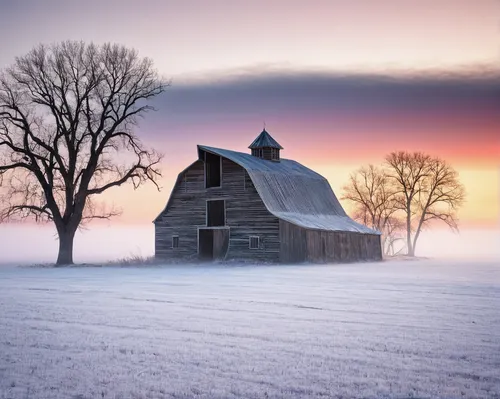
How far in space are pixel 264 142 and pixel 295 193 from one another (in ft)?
20.3

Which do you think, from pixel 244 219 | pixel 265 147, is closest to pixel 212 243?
pixel 244 219

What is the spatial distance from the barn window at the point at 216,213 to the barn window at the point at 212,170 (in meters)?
1.22

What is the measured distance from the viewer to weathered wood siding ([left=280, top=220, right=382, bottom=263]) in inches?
1534

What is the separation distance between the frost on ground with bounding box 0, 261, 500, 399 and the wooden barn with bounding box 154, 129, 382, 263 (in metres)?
20.4

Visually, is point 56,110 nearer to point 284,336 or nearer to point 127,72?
point 127,72

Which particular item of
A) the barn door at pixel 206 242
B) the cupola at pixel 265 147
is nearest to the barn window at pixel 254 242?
the barn door at pixel 206 242

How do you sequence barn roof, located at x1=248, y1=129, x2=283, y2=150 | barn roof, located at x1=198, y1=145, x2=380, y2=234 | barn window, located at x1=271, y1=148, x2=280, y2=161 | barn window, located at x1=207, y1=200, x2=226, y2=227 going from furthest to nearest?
barn window, located at x1=271, y1=148, x2=280, y2=161
barn roof, located at x1=248, y1=129, x2=283, y2=150
barn window, located at x1=207, y1=200, x2=226, y2=227
barn roof, located at x1=198, y1=145, x2=380, y2=234

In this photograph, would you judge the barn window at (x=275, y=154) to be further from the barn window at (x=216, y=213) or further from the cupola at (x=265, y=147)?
the barn window at (x=216, y=213)

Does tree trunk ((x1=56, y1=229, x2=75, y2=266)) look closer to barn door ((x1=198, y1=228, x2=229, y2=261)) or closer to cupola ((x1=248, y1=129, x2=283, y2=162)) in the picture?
barn door ((x1=198, y1=228, x2=229, y2=261))

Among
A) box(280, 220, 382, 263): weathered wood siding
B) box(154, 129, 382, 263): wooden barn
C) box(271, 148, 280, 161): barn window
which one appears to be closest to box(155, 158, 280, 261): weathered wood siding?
box(154, 129, 382, 263): wooden barn

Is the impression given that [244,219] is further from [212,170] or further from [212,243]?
[212,170]

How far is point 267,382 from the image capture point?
8.05 metres

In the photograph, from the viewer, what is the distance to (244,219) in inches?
1591

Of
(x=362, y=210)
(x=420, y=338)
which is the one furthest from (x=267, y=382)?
(x=362, y=210)
